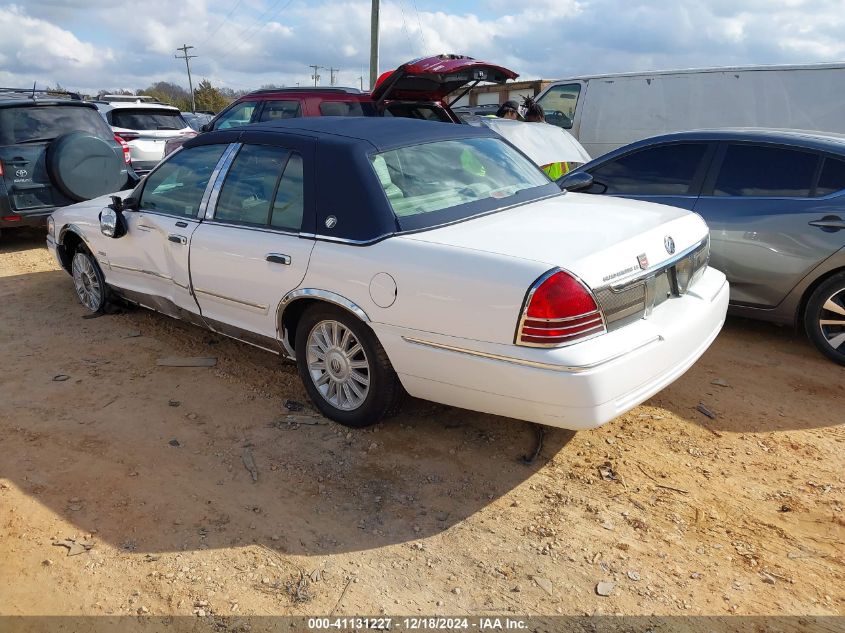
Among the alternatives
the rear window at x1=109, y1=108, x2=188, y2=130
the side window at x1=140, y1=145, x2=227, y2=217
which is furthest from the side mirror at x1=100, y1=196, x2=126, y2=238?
the rear window at x1=109, y1=108, x2=188, y2=130

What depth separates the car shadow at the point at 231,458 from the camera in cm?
293

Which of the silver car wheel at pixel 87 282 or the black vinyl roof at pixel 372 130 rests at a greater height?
the black vinyl roof at pixel 372 130

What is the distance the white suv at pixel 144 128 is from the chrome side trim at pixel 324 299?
8.06 m

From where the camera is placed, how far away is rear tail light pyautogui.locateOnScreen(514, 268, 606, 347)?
272cm

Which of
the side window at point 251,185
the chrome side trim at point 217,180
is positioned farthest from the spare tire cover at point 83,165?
the side window at point 251,185

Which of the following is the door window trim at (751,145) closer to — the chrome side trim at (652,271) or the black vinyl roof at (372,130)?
the chrome side trim at (652,271)

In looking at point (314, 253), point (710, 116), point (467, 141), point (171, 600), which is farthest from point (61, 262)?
point (710, 116)

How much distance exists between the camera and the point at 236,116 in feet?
28.5

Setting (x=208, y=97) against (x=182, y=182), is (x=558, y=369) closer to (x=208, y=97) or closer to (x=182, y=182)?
(x=182, y=182)

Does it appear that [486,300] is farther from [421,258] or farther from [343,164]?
[343,164]

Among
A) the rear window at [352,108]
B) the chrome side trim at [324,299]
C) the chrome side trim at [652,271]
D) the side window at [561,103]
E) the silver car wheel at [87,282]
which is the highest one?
the side window at [561,103]

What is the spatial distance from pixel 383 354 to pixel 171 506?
1215mm

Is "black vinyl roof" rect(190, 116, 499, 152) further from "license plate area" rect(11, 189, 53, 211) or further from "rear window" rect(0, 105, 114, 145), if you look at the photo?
Result: "rear window" rect(0, 105, 114, 145)

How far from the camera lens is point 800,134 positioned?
4.93 metres
